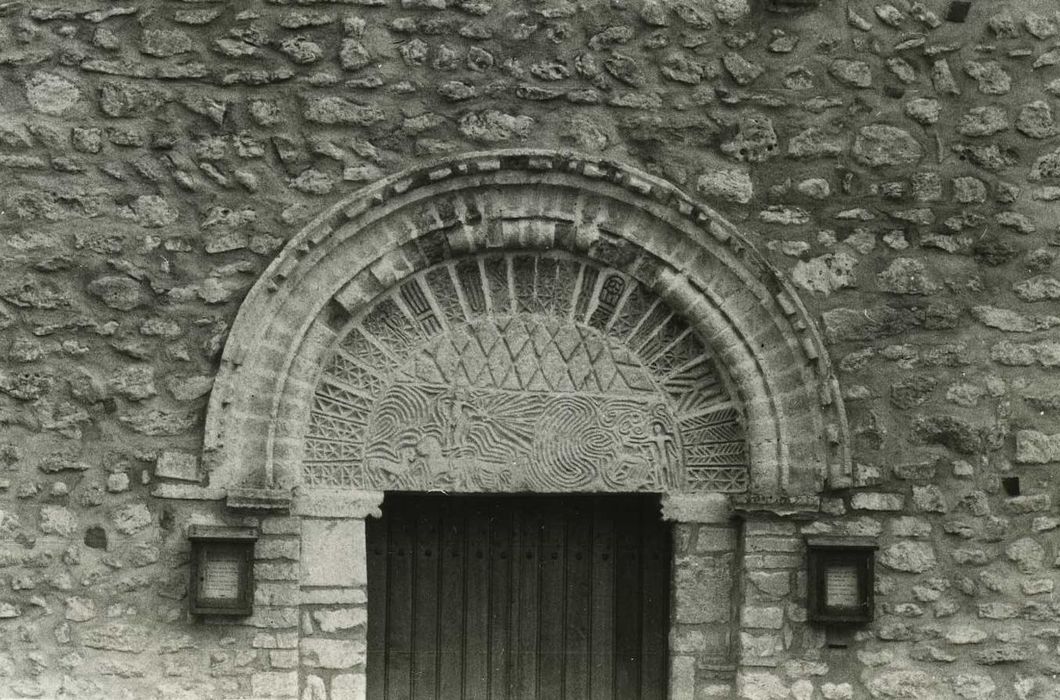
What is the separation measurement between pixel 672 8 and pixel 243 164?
1.94m

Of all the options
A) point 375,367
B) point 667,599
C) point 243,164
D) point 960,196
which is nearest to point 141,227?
point 243,164

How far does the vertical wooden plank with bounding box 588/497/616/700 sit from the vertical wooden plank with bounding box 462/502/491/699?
1.56 feet

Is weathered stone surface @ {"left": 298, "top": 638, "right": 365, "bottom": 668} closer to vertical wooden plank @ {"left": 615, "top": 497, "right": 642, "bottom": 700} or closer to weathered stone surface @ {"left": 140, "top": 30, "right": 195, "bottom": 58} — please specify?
vertical wooden plank @ {"left": 615, "top": 497, "right": 642, "bottom": 700}

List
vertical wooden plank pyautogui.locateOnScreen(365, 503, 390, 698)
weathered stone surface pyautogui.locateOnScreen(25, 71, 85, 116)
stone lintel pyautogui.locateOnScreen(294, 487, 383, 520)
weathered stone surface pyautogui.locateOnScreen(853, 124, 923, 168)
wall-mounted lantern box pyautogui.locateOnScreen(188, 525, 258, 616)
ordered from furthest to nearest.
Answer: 1. vertical wooden plank pyautogui.locateOnScreen(365, 503, 390, 698)
2. weathered stone surface pyautogui.locateOnScreen(853, 124, 923, 168)
3. stone lintel pyautogui.locateOnScreen(294, 487, 383, 520)
4. weathered stone surface pyautogui.locateOnScreen(25, 71, 85, 116)
5. wall-mounted lantern box pyautogui.locateOnScreen(188, 525, 258, 616)

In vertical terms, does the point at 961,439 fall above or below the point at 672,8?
below

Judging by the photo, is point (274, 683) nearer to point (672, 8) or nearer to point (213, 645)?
point (213, 645)

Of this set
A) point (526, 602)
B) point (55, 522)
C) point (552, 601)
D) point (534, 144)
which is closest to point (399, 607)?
point (526, 602)

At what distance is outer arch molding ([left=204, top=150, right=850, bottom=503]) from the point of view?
5543 millimetres

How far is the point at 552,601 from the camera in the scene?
609 centimetres

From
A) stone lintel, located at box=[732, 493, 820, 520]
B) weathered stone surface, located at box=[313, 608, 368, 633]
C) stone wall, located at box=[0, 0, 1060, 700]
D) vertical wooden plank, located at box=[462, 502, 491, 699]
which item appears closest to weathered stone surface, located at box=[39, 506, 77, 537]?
stone wall, located at box=[0, 0, 1060, 700]

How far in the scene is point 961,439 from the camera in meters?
5.68

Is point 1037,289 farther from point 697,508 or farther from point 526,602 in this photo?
point 526,602

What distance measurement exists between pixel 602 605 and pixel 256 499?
1673mm

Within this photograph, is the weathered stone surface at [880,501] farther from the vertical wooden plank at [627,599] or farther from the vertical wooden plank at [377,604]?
the vertical wooden plank at [377,604]
